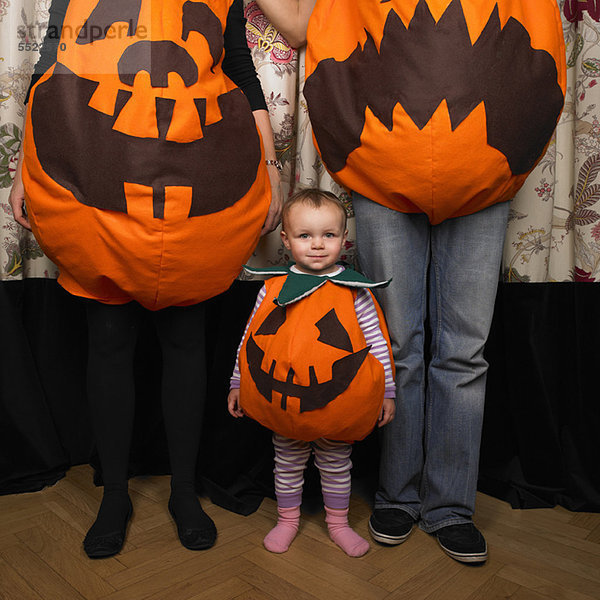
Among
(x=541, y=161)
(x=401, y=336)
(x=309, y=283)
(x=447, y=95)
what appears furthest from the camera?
(x=541, y=161)

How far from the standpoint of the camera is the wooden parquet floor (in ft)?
3.12

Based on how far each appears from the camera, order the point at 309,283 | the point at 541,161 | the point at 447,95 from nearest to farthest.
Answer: the point at 447,95, the point at 309,283, the point at 541,161

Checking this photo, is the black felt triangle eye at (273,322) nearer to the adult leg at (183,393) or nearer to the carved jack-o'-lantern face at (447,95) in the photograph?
the adult leg at (183,393)

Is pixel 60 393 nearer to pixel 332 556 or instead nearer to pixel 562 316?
pixel 332 556

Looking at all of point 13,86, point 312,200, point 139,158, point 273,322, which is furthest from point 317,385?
point 13,86

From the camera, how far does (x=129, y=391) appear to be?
3.67 ft

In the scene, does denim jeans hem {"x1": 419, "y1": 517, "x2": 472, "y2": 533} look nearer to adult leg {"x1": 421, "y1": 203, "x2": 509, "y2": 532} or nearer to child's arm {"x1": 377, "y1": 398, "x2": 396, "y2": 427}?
adult leg {"x1": 421, "y1": 203, "x2": 509, "y2": 532}

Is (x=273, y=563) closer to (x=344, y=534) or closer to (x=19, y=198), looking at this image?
(x=344, y=534)

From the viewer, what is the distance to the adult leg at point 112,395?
3.55ft

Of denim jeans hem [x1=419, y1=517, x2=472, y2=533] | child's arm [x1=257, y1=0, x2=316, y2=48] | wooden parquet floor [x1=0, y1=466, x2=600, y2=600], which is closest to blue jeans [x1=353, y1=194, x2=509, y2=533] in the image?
denim jeans hem [x1=419, y1=517, x2=472, y2=533]

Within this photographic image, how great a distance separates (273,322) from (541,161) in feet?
2.36

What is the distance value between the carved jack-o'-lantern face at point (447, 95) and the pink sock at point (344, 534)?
0.62m

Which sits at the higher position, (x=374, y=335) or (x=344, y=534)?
(x=374, y=335)

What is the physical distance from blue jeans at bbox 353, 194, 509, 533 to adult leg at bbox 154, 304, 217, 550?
14.9 inches
